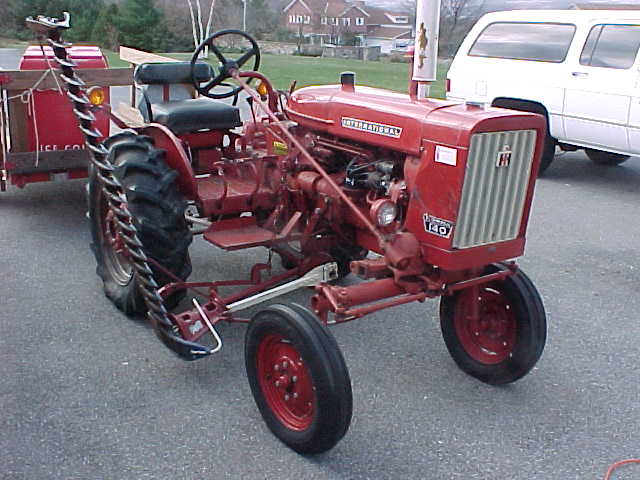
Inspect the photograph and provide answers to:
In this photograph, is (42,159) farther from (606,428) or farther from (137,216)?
(606,428)

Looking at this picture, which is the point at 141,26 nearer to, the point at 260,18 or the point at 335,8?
the point at 260,18

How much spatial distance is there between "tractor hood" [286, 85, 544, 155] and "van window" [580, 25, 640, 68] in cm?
522

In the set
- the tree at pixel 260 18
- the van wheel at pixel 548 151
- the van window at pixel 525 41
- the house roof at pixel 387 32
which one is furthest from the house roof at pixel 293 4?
the van wheel at pixel 548 151

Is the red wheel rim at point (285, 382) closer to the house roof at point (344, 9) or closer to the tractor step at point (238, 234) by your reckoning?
the tractor step at point (238, 234)

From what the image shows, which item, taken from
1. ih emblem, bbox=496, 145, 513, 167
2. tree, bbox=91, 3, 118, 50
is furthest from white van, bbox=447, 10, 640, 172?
tree, bbox=91, 3, 118, 50

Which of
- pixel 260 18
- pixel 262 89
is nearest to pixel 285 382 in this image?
pixel 262 89

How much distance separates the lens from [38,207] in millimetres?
6703

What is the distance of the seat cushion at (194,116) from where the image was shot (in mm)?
4766

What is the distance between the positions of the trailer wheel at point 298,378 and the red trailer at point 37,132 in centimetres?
330

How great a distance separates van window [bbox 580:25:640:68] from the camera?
801 centimetres

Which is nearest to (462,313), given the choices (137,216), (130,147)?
(137,216)

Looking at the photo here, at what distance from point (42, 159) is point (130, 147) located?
83.4 inches

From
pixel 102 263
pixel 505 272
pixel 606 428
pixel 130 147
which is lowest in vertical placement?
pixel 606 428

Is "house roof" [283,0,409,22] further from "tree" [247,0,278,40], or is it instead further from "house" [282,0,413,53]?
"tree" [247,0,278,40]
